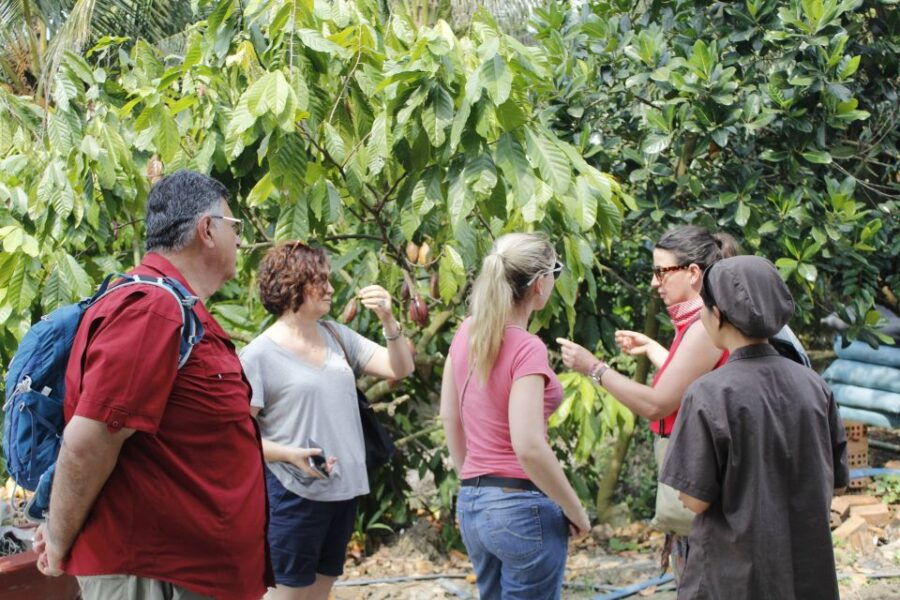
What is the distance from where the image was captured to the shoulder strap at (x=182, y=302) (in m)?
2.44

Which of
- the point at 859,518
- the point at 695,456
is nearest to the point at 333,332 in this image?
the point at 695,456

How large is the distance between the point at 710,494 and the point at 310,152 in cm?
254

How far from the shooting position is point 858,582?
17.1 ft

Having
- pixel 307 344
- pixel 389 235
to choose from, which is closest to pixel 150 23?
pixel 389 235

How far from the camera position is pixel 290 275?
12.3 feet

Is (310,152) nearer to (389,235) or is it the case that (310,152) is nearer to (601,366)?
(389,235)

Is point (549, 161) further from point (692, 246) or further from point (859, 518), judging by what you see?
point (859, 518)

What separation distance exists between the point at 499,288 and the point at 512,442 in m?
0.48

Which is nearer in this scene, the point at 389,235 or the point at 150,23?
the point at 389,235

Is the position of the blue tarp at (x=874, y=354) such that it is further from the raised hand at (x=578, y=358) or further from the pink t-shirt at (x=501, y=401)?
the pink t-shirt at (x=501, y=401)

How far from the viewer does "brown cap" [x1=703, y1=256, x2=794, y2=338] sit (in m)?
2.62

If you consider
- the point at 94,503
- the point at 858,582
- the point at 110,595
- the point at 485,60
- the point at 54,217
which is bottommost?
the point at 858,582

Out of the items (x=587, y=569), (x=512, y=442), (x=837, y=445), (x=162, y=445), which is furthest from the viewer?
(x=587, y=569)

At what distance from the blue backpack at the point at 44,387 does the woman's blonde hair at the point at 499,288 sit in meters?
0.92
